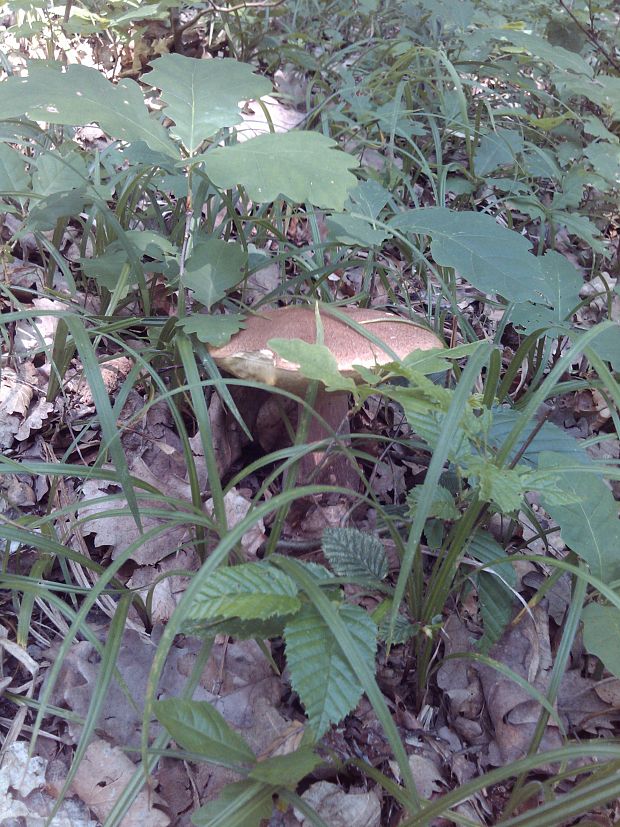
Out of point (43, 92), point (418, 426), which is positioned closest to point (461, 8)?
point (43, 92)

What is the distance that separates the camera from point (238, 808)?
93cm

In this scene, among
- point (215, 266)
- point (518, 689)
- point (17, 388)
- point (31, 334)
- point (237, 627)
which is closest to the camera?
point (237, 627)

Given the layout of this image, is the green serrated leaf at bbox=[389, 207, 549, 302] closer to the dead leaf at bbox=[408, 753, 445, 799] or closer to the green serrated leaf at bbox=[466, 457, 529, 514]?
the green serrated leaf at bbox=[466, 457, 529, 514]

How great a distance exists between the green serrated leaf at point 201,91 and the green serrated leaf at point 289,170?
5.7 inches

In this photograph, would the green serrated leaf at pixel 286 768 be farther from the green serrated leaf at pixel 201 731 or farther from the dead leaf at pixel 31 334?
the dead leaf at pixel 31 334

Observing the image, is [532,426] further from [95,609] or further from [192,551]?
[95,609]

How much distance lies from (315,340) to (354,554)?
495mm

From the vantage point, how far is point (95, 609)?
138 centimetres

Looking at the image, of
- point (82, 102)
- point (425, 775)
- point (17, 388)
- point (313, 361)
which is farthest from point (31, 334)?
point (425, 775)

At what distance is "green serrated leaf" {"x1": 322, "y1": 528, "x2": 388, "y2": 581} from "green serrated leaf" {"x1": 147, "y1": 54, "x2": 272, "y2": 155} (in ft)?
2.93

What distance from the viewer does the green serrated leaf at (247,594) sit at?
92 cm

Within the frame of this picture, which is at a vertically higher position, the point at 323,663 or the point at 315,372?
the point at 315,372

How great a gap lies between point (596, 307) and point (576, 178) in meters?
0.54

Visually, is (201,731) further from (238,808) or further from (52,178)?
(52,178)
